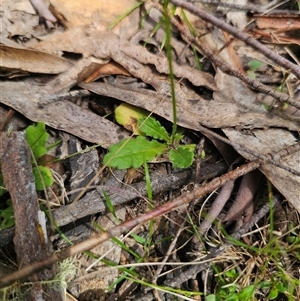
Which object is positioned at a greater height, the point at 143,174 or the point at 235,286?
the point at 143,174

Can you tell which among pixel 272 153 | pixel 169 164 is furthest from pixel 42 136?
pixel 272 153

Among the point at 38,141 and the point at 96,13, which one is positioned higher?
the point at 96,13

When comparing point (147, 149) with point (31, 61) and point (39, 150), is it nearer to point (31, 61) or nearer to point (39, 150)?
point (39, 150)

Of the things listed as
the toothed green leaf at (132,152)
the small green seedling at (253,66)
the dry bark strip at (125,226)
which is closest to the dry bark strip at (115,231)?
the dry bark strip at (125,226)

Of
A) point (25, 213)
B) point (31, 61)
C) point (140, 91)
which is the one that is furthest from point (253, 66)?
point (25, 213)

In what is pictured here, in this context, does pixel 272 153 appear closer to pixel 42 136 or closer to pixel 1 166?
pixel 42 136
